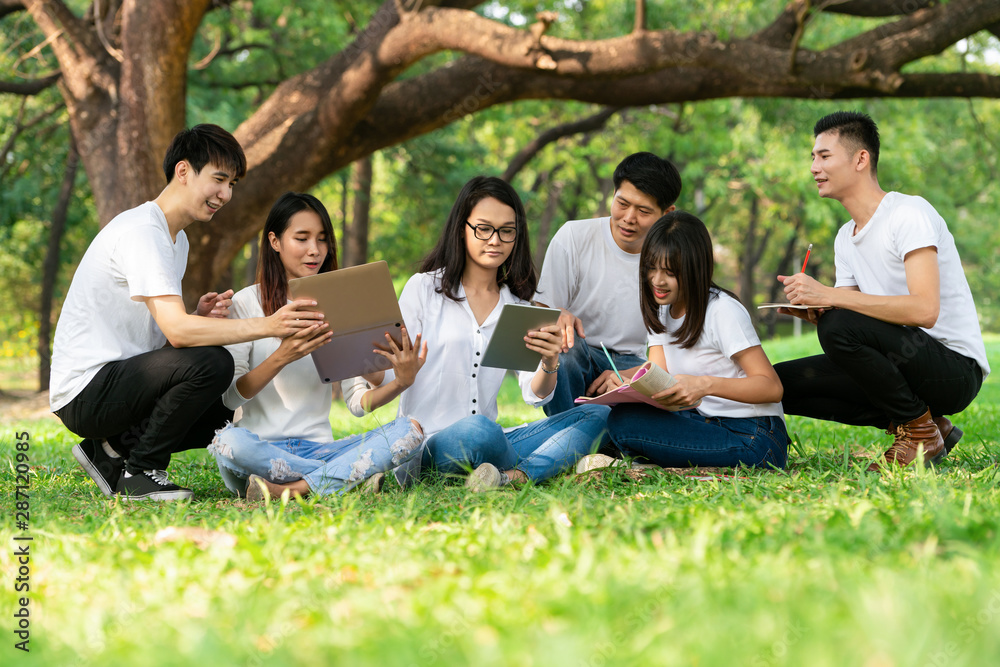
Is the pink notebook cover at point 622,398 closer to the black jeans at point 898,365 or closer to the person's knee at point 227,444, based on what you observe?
the black jeans at point 898,365

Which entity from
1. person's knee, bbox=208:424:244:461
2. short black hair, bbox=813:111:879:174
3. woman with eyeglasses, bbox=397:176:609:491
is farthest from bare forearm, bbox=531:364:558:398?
short black hair, bbox=813:111:879:174

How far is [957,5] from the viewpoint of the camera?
6.07 metres

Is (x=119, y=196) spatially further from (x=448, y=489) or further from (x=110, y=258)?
(x=448, y=489)

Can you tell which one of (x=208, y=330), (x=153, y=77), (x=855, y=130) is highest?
(x=153, y=77)

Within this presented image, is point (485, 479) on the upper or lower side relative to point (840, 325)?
lower

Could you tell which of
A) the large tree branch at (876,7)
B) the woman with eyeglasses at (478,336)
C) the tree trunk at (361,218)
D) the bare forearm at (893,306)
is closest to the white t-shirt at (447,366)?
the woman with eyeglasses at (478,336)

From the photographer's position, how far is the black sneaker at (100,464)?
3650 millimetres

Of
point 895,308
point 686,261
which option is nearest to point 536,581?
point 686,261

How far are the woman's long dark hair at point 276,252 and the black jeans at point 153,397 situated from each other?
13.7 inches

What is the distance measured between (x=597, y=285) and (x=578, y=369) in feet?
1.70

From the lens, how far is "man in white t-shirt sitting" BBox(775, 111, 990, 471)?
3639mm


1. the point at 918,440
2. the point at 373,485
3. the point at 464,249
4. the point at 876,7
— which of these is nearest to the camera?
the point at 373,485

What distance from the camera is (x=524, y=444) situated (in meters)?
3.87

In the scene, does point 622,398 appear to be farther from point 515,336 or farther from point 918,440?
point 918,440
